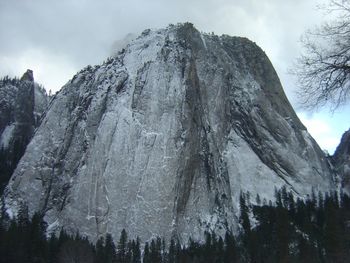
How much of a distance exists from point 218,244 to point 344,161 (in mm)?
63093

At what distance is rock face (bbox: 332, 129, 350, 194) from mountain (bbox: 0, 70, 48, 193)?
261 feet

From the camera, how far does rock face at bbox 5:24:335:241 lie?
348 feet

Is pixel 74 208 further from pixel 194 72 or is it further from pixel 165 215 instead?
pixel 194 72

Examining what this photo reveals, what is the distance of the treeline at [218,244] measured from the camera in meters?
70.3

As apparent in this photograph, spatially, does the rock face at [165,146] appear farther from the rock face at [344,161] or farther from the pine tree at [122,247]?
the rock face at [344,161]

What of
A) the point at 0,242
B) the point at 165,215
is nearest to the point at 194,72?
the point at 165,215

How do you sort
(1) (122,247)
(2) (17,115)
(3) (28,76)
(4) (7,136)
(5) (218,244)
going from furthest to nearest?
1. (3) (28,76)
2. (2) (17,115)
3. (4) (7,136)
4. (1) (122,247)
5. (5) (218,244)

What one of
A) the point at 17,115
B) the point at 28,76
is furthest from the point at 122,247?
Result: the point at 28,76

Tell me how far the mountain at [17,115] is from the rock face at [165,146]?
18.0 meters

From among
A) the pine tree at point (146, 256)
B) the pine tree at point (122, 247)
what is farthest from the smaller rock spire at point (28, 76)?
the pine tree at point (146, 256)

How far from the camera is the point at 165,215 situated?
335 ft

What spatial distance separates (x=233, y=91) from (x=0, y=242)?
249ft

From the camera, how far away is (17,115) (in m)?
160

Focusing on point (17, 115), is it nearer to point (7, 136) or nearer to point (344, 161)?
point (7, 136)
